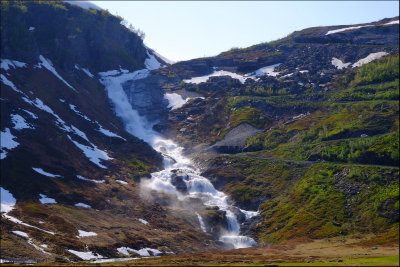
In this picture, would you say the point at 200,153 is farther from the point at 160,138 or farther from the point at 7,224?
the point at 7,224

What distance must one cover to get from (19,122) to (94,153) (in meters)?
22.6

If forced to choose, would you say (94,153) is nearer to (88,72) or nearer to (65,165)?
(65,165)

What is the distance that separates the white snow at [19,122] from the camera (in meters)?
111

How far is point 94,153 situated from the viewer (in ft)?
412

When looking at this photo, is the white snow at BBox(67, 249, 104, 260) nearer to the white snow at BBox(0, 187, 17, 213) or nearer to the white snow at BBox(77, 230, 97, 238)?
the white snow at BBox(77, 230, 97, 238)

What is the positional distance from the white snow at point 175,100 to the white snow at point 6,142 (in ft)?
295

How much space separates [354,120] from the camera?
129250 mm

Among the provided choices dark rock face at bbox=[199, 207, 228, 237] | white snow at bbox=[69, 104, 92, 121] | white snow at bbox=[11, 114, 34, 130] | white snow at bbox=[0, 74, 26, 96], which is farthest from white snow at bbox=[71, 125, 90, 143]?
dark rock face at bbox=[199, 207, 228, 237]

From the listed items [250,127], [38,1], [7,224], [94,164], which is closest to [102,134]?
[94,164]

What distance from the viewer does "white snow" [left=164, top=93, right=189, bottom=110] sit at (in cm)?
18894

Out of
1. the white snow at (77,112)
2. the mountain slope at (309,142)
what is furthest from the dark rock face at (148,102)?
the white snow at (77,112)

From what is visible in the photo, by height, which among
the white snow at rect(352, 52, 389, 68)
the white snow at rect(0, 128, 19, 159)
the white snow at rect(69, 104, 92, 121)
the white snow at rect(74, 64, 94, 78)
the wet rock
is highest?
the white snow at rect(74, 64, 94, 78)

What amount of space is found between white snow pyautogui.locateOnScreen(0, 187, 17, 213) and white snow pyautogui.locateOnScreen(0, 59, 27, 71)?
63.6 m

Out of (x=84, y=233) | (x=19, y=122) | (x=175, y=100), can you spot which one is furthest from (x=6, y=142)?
(x=175, y=100)
